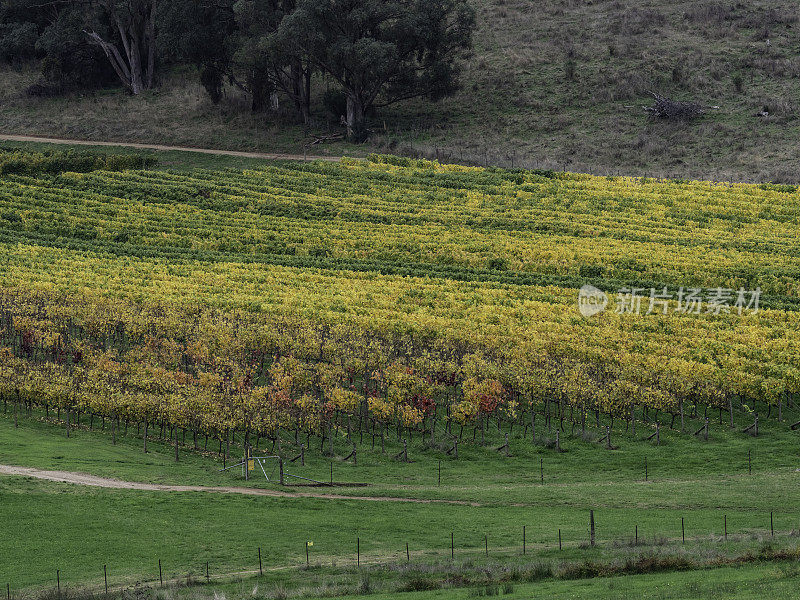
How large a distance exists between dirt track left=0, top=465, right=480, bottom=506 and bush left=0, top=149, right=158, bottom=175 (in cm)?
7459

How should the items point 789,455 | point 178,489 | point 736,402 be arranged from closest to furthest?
point 178,489, point 789,455, point 736,402

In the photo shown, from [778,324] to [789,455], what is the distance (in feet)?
62.9

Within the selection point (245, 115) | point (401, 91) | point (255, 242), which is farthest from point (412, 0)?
point (255, 242)

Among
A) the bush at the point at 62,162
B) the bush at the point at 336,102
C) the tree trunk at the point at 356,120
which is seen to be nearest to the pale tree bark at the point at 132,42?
the bush at the point at 336,102

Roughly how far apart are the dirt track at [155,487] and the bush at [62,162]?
74.6 meters

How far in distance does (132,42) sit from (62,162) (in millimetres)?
34914

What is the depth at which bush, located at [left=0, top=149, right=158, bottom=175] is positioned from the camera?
122500mm

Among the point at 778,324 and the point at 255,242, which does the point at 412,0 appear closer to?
the point at 255,242

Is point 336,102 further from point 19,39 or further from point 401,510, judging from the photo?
point 401,510

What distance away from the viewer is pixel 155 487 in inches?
2090

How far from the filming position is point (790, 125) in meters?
123

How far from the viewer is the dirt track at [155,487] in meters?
52.5

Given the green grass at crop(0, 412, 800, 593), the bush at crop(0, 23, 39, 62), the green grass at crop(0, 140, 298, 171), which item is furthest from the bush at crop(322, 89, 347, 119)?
the green grass at crop(0, 412, 800, 593)

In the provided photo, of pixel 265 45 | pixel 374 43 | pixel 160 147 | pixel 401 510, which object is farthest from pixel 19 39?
pixel 401 510
